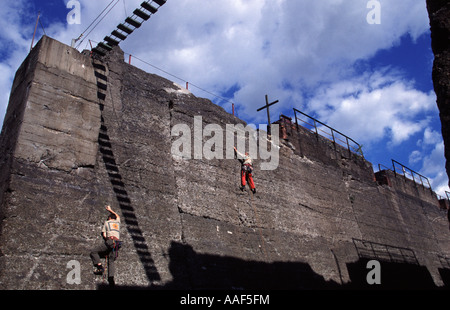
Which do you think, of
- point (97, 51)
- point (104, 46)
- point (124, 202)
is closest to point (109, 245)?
point (124, 202)

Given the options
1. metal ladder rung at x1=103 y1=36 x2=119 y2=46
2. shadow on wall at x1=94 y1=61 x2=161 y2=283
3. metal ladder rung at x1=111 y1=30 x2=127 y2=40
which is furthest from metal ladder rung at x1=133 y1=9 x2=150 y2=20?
shadow on wall at x1=94 y1=61 x2=161 y2=283

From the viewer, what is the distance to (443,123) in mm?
4152

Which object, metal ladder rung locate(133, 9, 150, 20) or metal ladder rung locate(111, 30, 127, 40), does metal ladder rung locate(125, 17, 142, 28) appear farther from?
metal ladder rung locate(111, 30, 127, 40)

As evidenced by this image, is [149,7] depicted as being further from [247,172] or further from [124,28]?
[247,172]

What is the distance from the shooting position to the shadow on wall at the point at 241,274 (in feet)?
25.2

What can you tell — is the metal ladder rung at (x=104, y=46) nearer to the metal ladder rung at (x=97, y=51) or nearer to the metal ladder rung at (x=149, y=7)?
the metal ladder rung at (x=97, y=51)

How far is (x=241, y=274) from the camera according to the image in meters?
8.67

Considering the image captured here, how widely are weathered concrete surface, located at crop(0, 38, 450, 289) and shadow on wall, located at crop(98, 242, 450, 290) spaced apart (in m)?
0.03

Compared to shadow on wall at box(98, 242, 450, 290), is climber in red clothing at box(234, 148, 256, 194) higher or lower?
higher

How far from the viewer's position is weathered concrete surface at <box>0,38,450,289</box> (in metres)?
6.37

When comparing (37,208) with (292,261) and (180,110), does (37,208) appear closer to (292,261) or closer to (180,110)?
(180,110)

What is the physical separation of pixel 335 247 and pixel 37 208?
29.1 ft

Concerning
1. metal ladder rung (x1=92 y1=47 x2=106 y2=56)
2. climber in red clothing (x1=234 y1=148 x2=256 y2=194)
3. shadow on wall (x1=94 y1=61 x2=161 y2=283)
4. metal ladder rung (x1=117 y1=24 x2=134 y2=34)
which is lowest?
shadow on wall (x1=94 y1=61 x2=161 y2=283)
